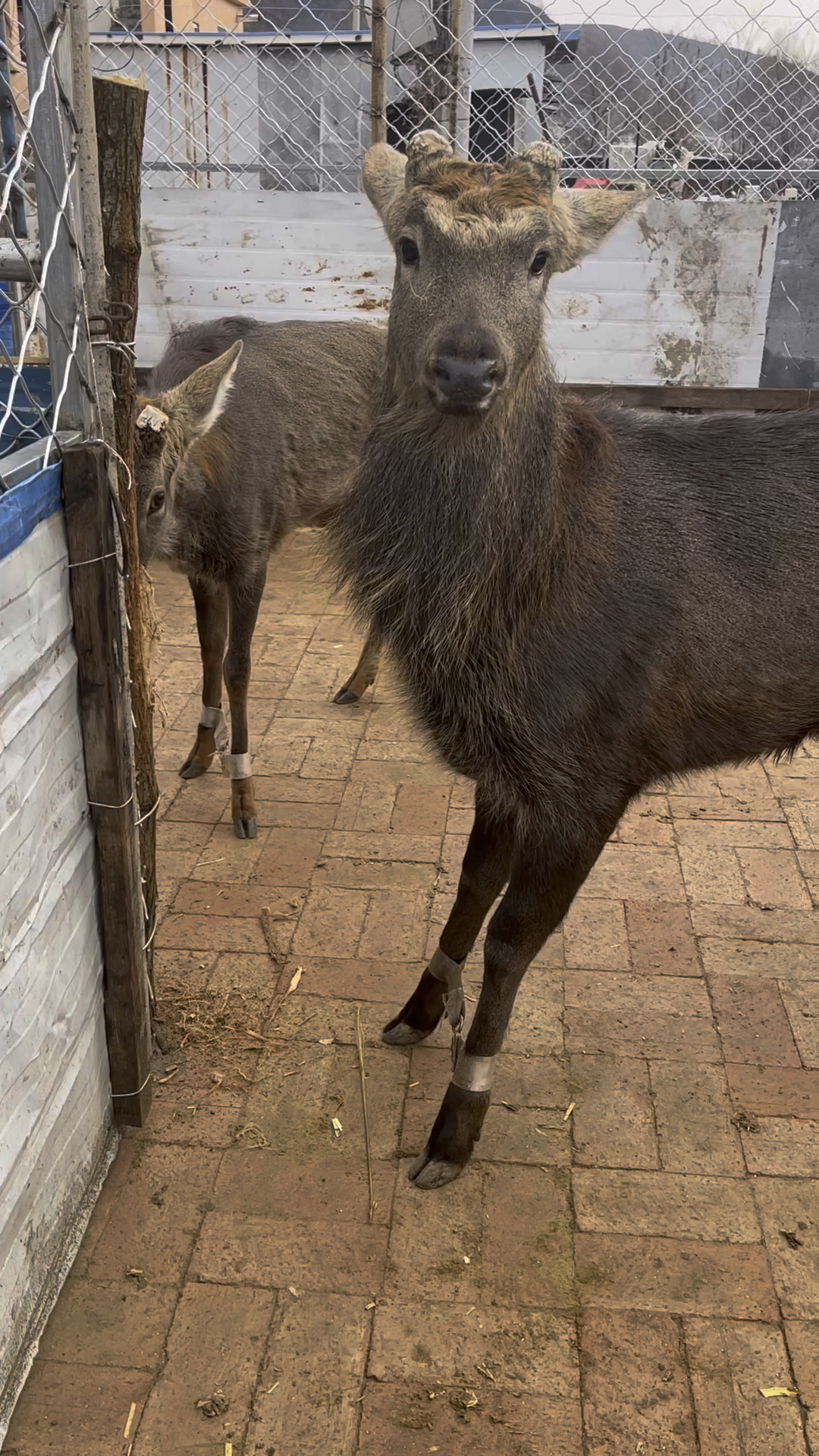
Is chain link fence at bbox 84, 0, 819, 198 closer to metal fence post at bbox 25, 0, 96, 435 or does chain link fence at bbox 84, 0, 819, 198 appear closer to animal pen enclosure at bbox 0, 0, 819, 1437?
animal pen enclosure at bbox 0, 0, 819, 1437

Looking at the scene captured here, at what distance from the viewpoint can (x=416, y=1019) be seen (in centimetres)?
345

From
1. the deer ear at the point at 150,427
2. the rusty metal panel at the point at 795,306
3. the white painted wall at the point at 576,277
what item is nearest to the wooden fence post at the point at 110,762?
the deer ear at the point at 150,427

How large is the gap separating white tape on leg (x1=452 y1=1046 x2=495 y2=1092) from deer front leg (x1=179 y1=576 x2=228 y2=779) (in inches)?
95.6

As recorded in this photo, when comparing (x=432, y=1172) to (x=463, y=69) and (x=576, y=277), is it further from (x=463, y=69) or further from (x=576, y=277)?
(x=463, y=69)

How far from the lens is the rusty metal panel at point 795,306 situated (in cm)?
699

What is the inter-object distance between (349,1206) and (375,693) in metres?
3.33

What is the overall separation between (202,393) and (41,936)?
2.74 m

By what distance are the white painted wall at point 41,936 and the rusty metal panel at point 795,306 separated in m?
6.05

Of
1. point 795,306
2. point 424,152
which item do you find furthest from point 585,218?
point 795,306

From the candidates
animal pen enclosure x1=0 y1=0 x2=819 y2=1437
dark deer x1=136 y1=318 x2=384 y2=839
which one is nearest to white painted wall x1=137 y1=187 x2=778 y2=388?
animal pen enclosure x1=0 y1=0 x2=819 y2=1437

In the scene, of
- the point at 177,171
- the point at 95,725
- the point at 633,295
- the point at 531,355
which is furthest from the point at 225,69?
the point at 95,725

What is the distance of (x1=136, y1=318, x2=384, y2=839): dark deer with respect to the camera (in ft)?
14.7

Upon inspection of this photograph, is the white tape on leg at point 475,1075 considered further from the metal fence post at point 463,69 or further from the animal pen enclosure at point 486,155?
the metal fence post at point 463,69

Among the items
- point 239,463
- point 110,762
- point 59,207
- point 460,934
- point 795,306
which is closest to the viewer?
point 59,207
